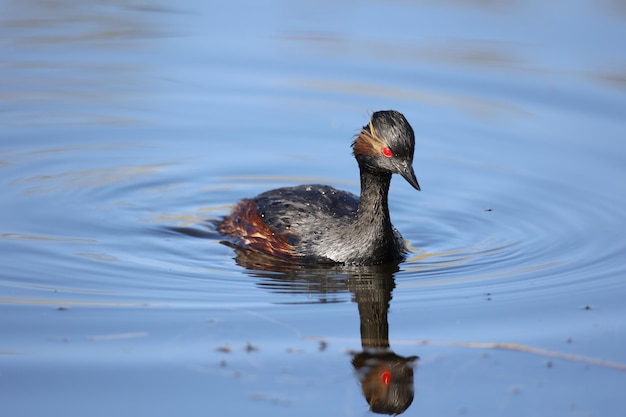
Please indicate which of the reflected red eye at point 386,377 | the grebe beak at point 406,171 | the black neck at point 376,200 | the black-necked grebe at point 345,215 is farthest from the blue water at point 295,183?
the grebe beak at point 406,171

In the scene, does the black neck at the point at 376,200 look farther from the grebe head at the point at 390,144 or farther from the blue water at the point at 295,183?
the blue water at the point at 295,183

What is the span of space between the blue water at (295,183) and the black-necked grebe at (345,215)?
38cm

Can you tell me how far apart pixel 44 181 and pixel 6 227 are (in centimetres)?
173

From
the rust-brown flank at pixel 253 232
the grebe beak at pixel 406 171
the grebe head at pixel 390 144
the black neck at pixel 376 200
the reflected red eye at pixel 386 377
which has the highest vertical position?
the grebe head at pixel 390 144

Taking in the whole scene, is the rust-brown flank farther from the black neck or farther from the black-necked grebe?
the black neck

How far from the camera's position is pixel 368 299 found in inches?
362

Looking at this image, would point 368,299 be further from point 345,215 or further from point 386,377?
point 345,215

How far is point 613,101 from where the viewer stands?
14.8 meters

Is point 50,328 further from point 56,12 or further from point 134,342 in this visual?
point 56,12

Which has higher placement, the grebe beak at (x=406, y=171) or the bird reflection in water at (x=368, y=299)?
the grebe beak at (x=406, y=171)

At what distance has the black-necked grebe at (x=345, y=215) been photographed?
10023 mm

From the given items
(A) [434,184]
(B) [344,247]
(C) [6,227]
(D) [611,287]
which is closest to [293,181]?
(A) [434,184]

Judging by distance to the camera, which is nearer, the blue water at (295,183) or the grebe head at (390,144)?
the blue water at (295,183)

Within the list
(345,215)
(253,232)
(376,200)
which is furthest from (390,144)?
(253,232)
